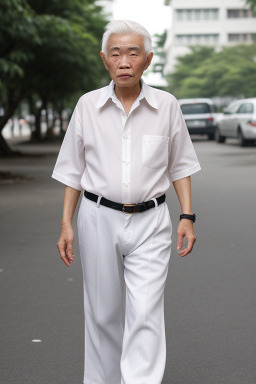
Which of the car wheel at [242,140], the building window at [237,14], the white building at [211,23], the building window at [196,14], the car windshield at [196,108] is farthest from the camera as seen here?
the building window at [196,14]

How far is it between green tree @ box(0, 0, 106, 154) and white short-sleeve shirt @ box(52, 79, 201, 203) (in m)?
10.6

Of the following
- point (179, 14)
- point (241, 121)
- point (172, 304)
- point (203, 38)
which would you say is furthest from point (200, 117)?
point (179, 14)

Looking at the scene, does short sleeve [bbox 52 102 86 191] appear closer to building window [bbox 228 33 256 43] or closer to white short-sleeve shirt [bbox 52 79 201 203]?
white short-sleeve shirt [bbox 52 79 201 203]

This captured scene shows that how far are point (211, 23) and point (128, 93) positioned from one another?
119 meters

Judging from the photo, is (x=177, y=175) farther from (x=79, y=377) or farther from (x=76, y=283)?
(x=76, y=283)

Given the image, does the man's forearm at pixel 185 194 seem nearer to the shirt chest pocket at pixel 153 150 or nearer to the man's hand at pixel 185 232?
the man's hand at pixel 185 232

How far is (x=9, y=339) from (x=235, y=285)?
2161mm

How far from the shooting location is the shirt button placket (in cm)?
329

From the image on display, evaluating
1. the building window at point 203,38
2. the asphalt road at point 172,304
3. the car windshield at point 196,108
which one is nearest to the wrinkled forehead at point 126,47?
the asphalt road at point 172,304

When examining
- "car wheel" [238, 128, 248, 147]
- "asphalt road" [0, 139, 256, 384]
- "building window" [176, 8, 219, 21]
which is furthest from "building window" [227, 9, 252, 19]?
"asphalt road" [0, 139, 256, 384]

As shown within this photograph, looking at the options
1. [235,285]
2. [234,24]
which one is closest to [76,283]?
[235,285]

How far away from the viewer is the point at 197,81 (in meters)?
78.2

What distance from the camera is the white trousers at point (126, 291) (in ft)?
10.6

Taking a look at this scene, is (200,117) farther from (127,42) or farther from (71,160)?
(127,42)
